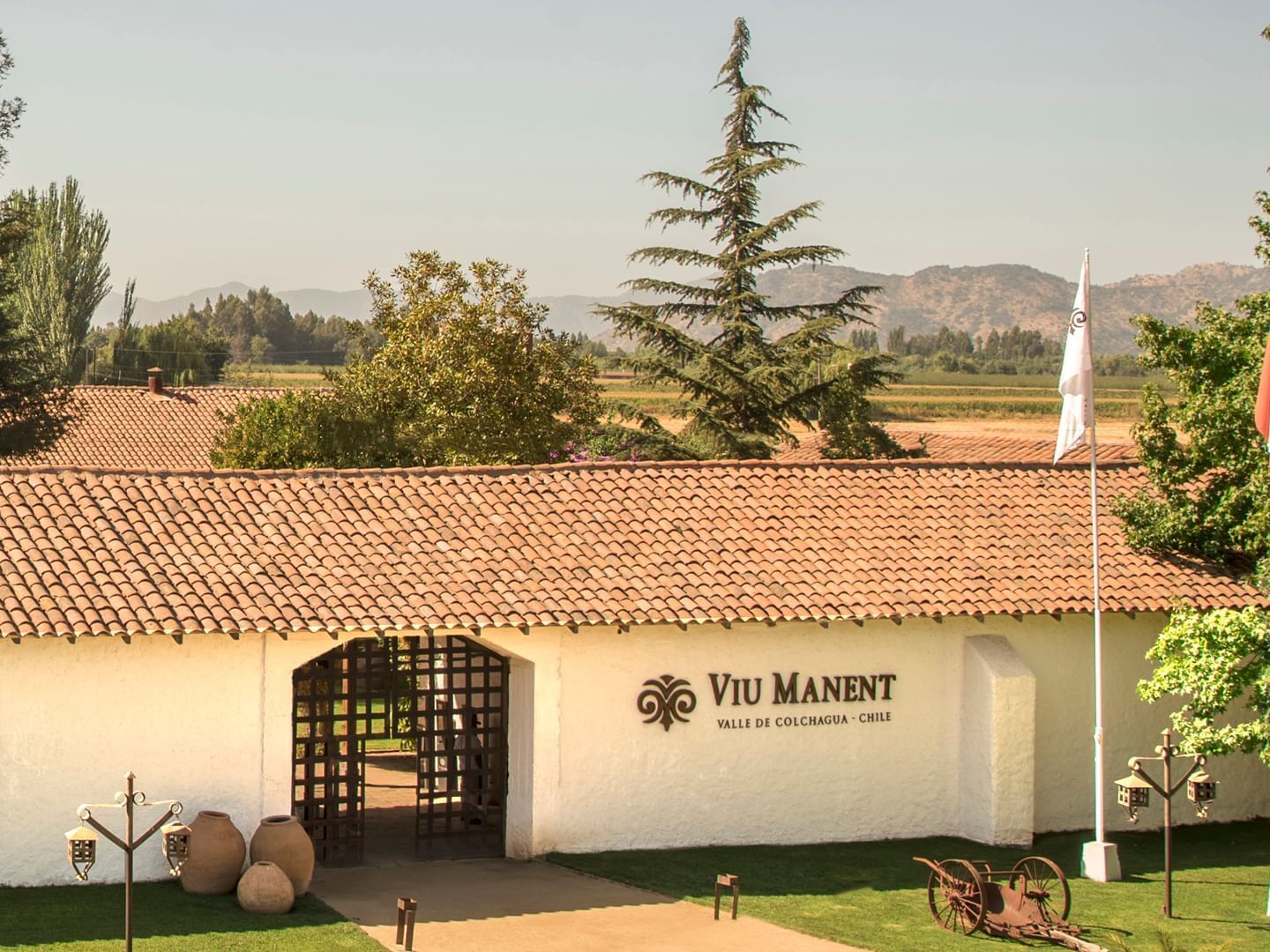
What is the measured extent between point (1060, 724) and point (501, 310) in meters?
18.3

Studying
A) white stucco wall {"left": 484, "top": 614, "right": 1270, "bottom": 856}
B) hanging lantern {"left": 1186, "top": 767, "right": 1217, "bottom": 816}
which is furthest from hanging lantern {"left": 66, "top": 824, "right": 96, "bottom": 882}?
hanging lantern {"left": 1186, "top": 767, "right": 1217, "bottom": 816}

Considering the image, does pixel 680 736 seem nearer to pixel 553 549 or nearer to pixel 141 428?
pixel 553 549

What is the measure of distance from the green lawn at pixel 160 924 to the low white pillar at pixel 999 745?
854cm

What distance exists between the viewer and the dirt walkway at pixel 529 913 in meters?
16.4

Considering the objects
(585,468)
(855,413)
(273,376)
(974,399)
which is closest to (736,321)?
(855,413)

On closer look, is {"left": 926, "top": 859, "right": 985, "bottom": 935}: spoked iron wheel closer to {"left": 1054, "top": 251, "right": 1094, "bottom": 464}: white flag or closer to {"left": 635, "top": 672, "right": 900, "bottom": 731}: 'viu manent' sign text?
{"left": 635, "top": 672, "right": 900, "bottom": 731}: 'viu manent' sign text

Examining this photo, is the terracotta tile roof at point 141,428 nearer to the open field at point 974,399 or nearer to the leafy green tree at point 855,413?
the leafy green tree at point 855,413

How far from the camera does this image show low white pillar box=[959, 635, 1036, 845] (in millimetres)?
20797

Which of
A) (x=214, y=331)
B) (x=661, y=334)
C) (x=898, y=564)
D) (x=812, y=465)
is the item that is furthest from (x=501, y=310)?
(x=214, y=331)

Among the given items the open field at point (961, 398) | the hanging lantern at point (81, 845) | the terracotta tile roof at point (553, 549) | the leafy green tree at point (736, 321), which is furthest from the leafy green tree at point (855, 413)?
the open field at point (961, 398)

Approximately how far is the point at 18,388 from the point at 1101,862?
30005 millimetres

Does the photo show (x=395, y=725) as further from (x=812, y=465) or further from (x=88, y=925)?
(x=88, y=925)

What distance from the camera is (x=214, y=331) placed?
356 feet

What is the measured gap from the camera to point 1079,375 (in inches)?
782
